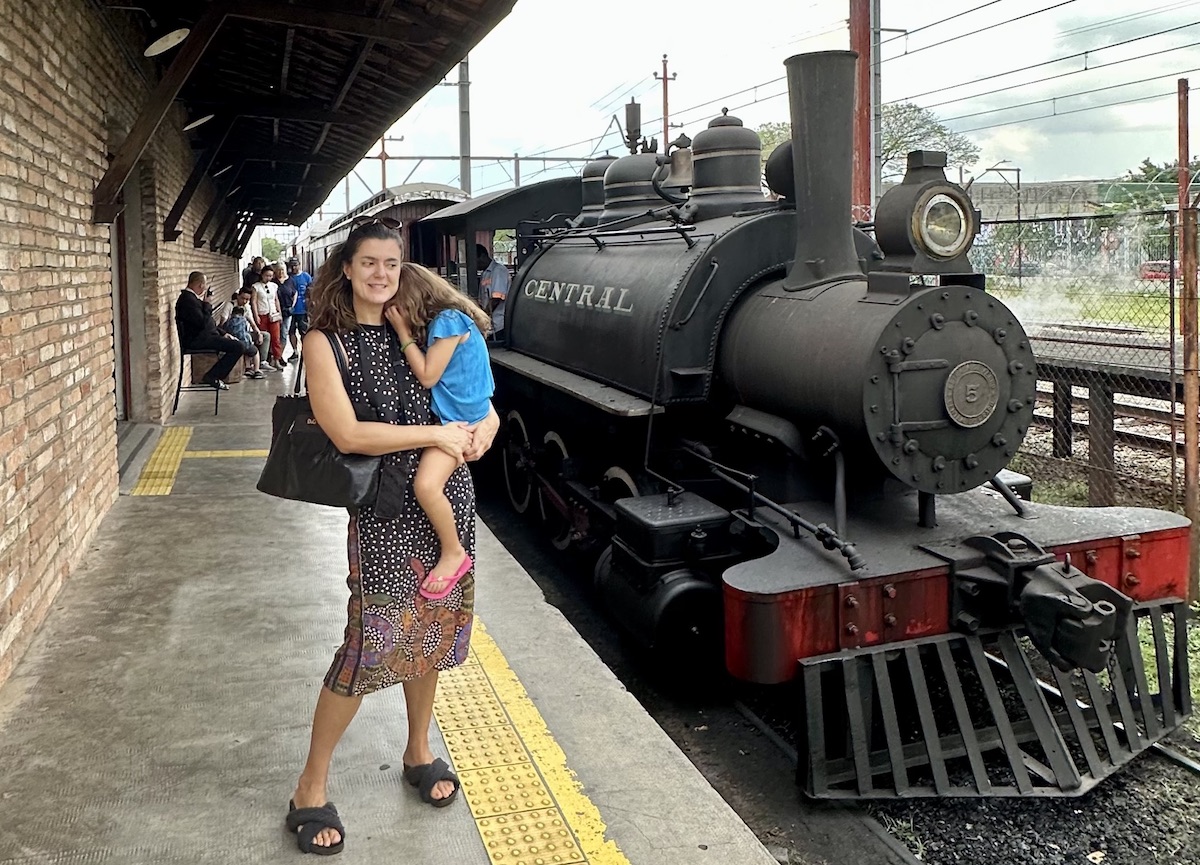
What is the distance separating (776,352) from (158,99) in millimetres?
3654

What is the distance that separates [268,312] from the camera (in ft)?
49.4

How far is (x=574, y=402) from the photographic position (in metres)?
6.42

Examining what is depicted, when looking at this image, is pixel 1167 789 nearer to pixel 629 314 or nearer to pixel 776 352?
pixel 776 352

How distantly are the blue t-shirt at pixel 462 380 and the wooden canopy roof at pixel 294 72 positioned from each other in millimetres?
3445

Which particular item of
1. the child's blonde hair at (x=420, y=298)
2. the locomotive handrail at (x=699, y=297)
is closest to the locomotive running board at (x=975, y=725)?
the locomotive handrail at (x=699, y=297)

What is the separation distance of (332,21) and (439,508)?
13.7 ft

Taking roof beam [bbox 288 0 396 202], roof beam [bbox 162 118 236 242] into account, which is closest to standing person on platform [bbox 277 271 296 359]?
roof beam [bbox 162 118 236 242]

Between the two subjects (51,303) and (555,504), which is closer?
(51,303)

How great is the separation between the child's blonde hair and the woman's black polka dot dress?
0.08m

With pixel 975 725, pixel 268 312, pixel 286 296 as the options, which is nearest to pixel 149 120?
pixel 975 725

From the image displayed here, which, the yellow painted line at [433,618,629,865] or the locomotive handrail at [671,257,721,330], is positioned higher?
the locomotive handrail at [671,257,721,330]

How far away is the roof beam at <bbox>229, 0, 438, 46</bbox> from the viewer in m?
5.58

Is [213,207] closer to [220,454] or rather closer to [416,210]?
[416,210]

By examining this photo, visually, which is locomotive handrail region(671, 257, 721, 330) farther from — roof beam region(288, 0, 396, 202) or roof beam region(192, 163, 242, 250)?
roof beam region(192, 163, 242, 250)
